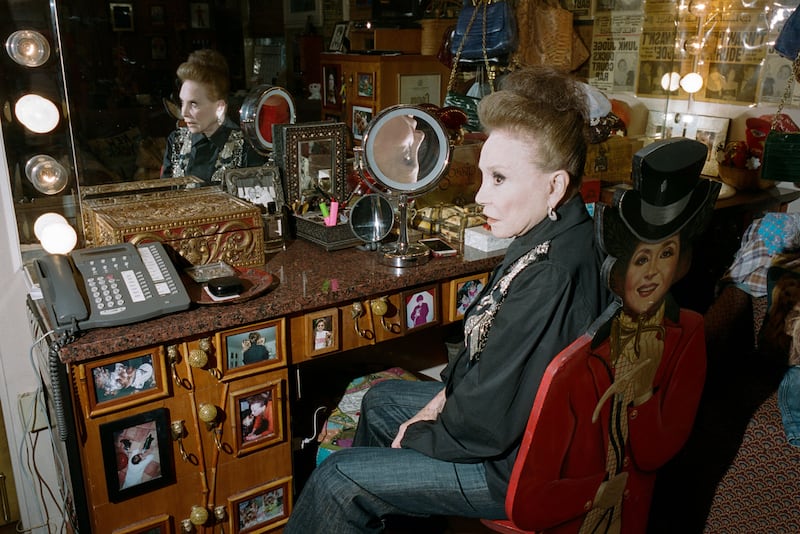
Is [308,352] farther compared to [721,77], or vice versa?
[721,77]

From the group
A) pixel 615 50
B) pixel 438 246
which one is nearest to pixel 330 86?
pixel 438 246

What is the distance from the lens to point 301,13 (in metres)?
2.04

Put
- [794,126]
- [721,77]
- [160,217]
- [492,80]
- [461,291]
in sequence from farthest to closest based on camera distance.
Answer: [721,77], [794,126], [492,80], [461,291], [160,217]

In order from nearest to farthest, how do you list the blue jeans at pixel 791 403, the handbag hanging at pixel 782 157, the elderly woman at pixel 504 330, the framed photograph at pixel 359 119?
the elderly woman at pixel 504 330
the blue jeans at pixel 791 403
the framed photograph at pixel 359 119
the handbag hanging at pixel 782 157

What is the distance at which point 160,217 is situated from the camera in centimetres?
171

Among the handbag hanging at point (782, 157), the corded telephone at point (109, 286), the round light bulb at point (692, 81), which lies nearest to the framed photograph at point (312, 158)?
the corded telephone at point (109, 286)

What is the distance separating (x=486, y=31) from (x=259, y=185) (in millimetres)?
1066

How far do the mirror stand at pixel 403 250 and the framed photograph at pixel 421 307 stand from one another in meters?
0.08

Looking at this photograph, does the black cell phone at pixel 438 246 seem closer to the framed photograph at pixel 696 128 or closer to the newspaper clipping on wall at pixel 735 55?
the framed photograph at pixel 696 128

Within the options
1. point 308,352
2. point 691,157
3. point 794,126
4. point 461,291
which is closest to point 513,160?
point 691,157

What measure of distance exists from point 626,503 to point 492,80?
1.66m

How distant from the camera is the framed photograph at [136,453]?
4.92 feet

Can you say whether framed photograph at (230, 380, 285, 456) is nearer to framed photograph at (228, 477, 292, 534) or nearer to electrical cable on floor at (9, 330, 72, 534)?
framed photograph at (228, 477, 292, 534)

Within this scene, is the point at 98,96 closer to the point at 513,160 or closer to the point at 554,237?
the point at 513,160
